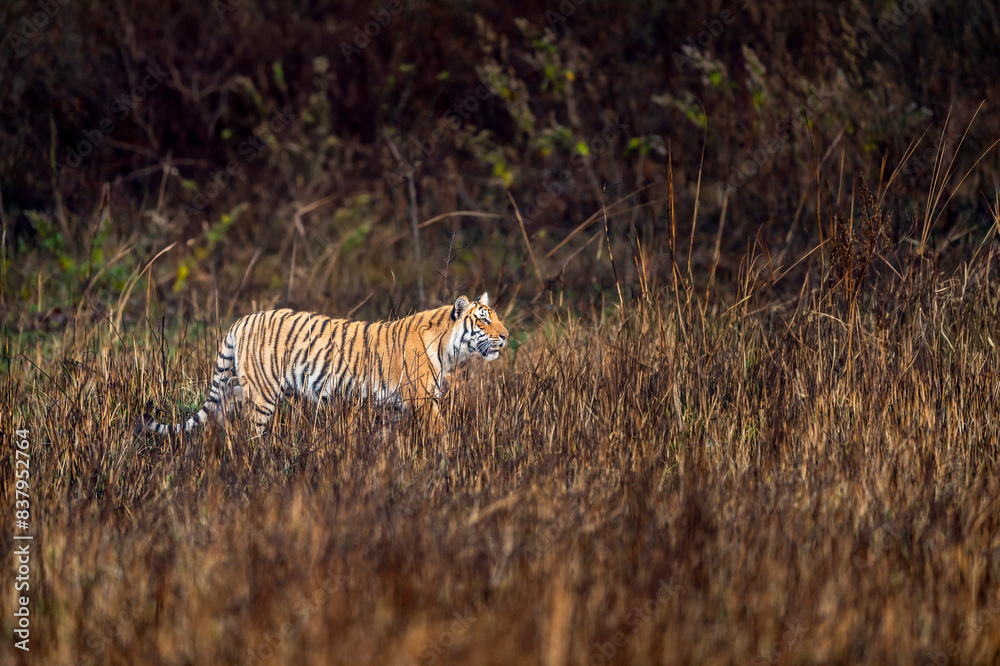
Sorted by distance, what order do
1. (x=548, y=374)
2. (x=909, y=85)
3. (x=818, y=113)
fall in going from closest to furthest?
1. (x=548, y=374)
2. (x=818, y=113)
3. (x=909, y=85)

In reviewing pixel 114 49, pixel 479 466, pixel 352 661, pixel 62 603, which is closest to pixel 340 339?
pixel 479 466

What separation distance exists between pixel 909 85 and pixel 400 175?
4.41 m

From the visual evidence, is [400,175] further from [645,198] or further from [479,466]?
[479,466]

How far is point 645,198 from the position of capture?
329 inches
